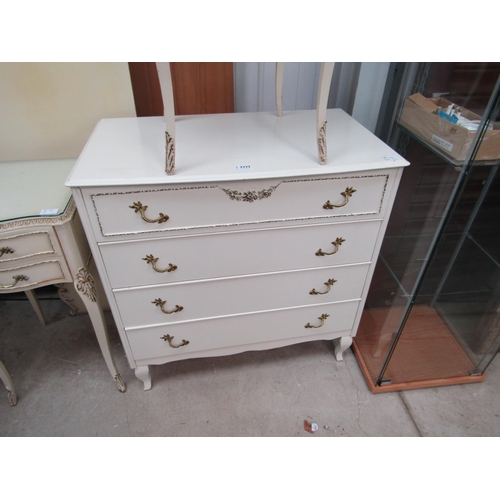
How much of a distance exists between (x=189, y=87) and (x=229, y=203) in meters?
0.77

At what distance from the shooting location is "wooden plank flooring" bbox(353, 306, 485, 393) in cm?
158

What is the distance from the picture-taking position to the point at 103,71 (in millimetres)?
1340

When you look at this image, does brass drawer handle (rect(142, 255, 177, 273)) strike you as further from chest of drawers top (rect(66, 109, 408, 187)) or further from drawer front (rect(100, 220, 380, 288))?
chest of drawers top (rect(66, 109, 408, 187))

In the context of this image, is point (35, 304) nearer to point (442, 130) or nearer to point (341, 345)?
point (341, 345)

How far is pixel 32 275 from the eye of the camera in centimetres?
119

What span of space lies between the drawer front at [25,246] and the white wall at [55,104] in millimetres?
509

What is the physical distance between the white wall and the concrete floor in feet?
2.91

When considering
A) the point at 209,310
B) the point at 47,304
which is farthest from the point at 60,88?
the point at 47,304

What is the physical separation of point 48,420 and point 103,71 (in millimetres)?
1346

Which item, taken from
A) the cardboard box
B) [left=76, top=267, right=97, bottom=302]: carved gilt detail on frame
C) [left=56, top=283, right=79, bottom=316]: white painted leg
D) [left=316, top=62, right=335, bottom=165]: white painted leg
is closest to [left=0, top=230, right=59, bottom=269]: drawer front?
[left=76, top=267, right=97, bottom=302]: carved gilt detail on frame

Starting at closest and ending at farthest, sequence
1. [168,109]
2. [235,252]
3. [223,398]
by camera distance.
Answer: [168,109]
[235,252]
[223,398]

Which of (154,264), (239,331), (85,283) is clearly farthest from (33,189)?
(239,331)

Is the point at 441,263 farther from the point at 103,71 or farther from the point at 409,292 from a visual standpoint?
the point at 103,71

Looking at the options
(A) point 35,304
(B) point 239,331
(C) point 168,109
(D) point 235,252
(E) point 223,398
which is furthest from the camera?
(A) point 35,304
